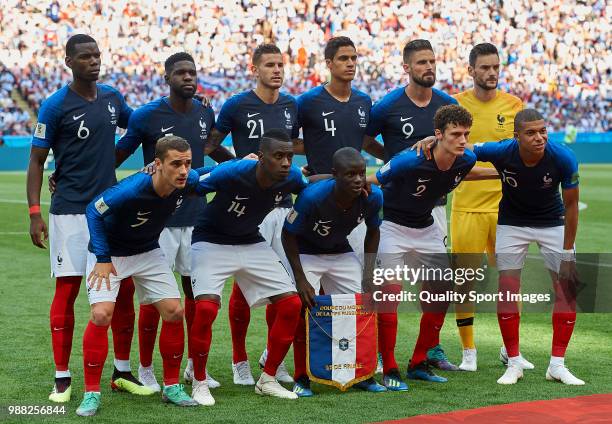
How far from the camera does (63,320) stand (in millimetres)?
6172

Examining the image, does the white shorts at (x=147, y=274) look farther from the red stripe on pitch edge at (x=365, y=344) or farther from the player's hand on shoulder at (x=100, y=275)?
the red stripe on pitch edge at (x=365, y=344)

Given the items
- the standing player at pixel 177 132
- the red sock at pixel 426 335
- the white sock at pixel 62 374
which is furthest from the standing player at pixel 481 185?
the white sock at pixel 62 374

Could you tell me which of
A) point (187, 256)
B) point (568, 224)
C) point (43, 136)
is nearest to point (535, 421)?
point (568, 224)

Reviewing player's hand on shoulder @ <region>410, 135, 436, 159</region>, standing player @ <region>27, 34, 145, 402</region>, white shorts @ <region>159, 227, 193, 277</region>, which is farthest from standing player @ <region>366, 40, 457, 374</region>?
standing player @ <region>27, 34, 145, 402</region>

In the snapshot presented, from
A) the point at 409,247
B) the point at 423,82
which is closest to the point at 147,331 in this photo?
the point at 409,247

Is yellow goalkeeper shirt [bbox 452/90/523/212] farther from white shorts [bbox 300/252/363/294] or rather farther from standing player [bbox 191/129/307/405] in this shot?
standing player [bbox 191/129/307/405]

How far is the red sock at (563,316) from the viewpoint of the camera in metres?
6.63

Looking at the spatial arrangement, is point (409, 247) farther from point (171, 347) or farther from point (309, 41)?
point (309, 41)

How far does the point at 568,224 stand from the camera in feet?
21.4

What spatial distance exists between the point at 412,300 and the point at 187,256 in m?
2.36

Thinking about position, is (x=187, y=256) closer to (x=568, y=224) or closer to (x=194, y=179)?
(x=194, y=179)

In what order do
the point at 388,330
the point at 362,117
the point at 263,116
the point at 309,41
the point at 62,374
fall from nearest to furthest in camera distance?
the point at 62,374
the point at 388,330
the point at 263,116
the point at 362,117
the point at 309,41

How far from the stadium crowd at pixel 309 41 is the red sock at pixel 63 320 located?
81.8 ft

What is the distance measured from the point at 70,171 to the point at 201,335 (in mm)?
1342
